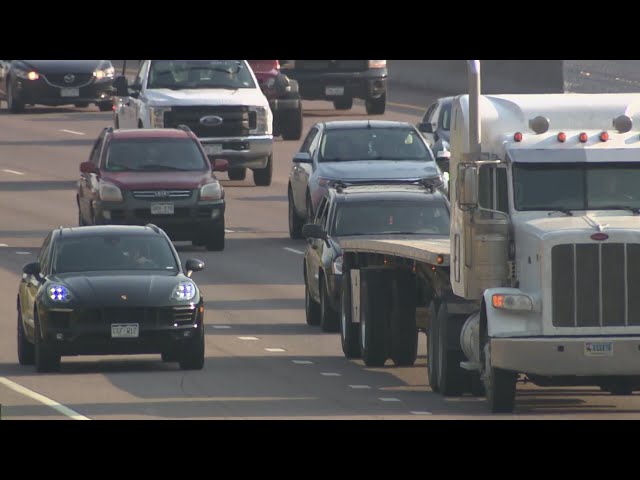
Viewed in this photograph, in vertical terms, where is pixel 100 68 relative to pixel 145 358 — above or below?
above

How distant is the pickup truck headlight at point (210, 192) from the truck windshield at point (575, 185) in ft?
44.9

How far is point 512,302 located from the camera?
729 inches

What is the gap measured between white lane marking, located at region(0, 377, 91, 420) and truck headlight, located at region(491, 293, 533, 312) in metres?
3.78

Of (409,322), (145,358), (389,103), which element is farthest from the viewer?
(389,103)

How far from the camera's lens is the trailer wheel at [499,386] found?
18.8 metres

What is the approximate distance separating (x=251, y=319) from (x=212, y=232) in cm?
640

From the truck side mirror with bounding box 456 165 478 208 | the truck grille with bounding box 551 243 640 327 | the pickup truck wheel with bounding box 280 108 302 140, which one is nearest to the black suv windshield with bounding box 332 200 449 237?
the truck side mirror with bounding box 456 165 478 208

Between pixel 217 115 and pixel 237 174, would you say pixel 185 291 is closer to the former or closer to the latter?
pixel 217 115

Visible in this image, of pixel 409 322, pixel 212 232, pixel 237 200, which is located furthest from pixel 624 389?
pixel 237 200

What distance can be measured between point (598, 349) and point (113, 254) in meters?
6.74

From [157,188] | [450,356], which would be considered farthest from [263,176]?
[450,356]

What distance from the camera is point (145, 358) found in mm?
23766

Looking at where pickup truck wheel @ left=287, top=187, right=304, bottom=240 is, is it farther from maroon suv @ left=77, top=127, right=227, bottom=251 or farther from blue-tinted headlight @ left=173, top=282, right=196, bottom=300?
blue-tinted headlight @ left=173, top=282, right=196, bottom=300
